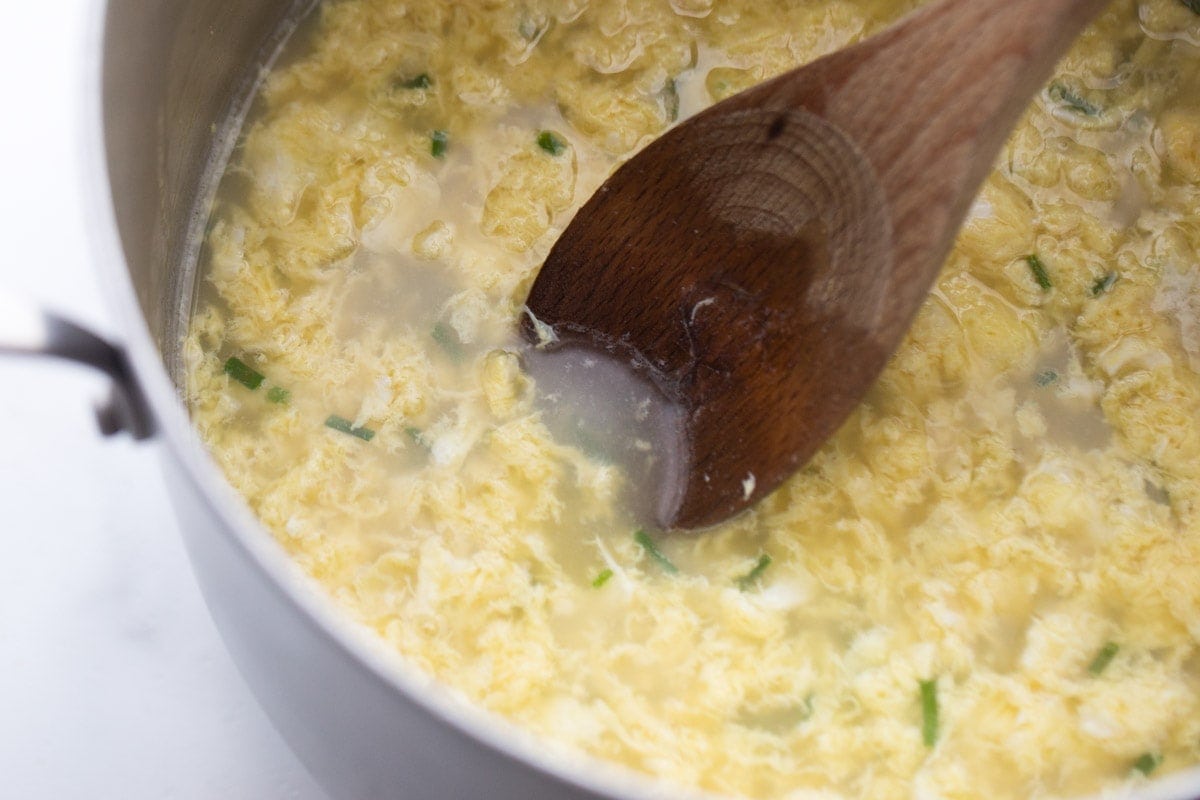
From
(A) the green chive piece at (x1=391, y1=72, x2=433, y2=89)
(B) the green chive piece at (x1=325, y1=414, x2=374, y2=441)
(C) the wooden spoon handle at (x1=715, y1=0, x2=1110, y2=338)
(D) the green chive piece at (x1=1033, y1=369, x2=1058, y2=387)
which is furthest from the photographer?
(A) the green chive piece at (x1=391, y1=72, x2=433, y2=89)

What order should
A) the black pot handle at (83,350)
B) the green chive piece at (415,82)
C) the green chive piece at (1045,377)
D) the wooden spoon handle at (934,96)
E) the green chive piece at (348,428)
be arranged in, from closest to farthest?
the black pot handle at (83,350) → the wooden spoon handle at (934,96) → the green chive piece at (348,428) → the green chive piece at (1045,377) → the green chive piece at (415,82)

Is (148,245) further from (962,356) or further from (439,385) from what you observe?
(962,356)

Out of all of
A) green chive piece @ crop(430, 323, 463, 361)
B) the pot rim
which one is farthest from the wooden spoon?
the pot rim

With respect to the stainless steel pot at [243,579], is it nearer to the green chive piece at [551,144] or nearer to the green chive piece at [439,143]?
the green chive piece at [439,143]

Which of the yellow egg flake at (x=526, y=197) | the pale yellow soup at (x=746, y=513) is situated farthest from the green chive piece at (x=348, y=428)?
the yellow egg flake at (x=526, y=197)

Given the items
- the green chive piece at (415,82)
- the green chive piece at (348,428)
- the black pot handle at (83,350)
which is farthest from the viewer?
the green chive piece at (415,82)

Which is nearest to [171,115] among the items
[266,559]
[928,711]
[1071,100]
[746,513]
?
[266,559]

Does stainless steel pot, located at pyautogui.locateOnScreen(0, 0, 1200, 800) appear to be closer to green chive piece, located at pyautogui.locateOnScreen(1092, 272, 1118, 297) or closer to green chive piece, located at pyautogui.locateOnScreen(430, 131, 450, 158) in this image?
green chive piece, located at pyautogui.locateOnScreen(430, 131, 450, 158)
